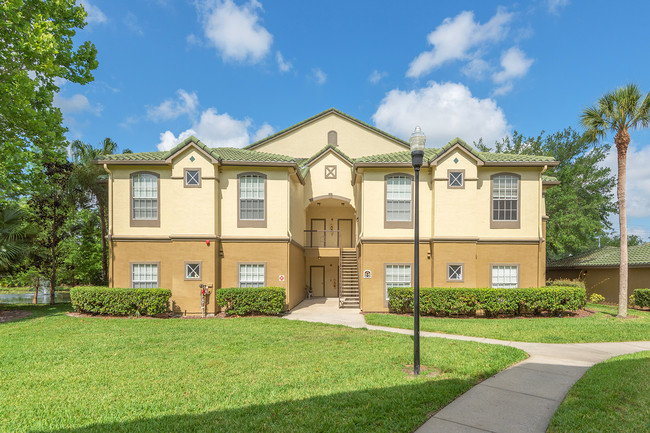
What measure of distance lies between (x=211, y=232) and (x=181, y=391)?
31.4 ft

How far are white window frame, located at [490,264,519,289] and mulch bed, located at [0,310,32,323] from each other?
65.2 ft

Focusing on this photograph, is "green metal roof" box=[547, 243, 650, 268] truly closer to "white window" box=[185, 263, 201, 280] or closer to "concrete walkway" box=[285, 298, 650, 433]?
"concrete walkway" box=[285, 298, 650, 433]

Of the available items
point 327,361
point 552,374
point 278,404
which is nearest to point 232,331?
point 327,361

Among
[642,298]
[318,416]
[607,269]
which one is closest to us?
[318,416]

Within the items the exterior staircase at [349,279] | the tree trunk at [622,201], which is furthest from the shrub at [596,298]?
the exterior staircase at [349,279]

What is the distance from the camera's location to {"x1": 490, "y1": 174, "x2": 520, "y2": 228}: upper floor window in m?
15.7

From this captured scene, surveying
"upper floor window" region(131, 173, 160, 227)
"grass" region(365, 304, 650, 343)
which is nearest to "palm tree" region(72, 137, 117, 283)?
"upper floor window" region(131, 173, 160, 227)

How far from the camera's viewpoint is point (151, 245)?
15.4 meters

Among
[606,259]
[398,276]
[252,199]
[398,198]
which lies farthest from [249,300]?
[606,259]

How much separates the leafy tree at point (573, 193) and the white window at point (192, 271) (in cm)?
2470

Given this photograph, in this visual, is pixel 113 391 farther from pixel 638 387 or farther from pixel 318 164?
pixel 318 164

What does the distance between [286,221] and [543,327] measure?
10.7 meters

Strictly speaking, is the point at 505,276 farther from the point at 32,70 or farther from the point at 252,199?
the point at 32,70

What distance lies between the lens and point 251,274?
50.8 ft
